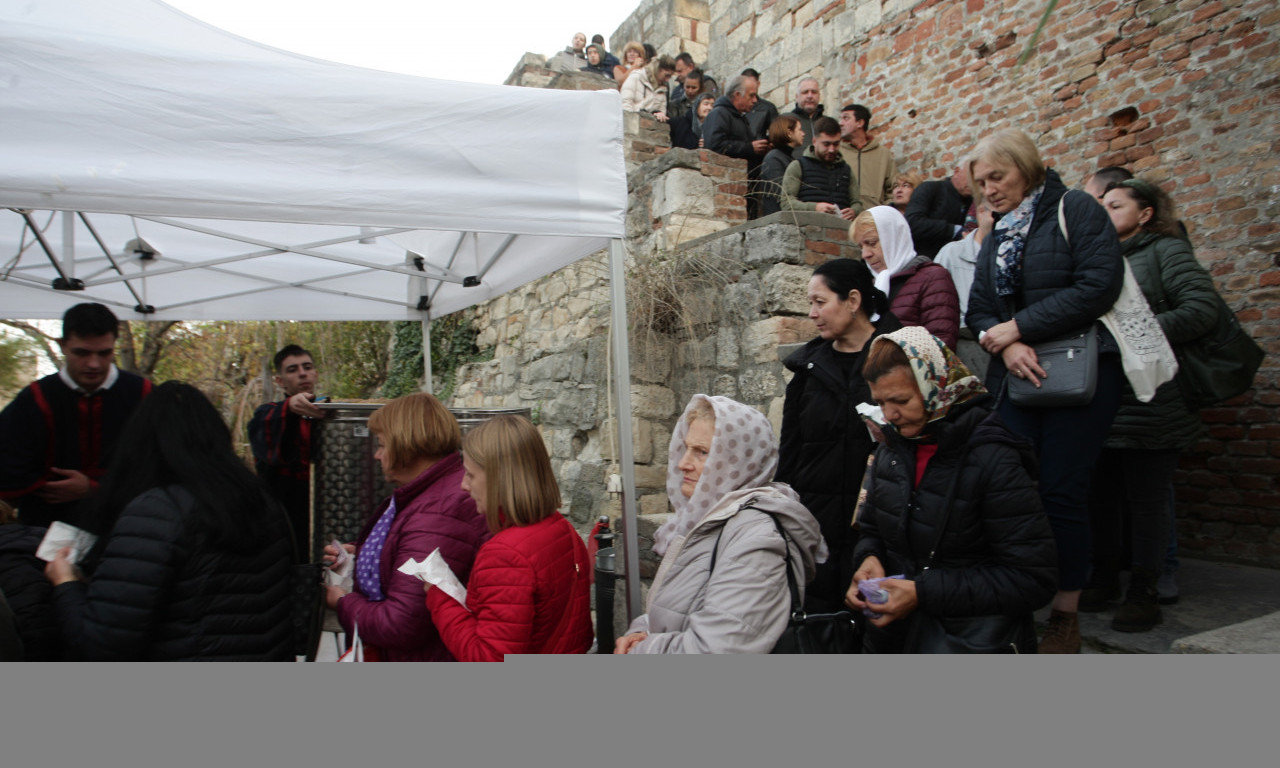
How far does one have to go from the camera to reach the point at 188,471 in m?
1.89

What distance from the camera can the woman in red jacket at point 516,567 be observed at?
6.52 feet

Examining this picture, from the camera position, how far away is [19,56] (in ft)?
6.90

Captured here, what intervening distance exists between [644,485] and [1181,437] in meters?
3.51

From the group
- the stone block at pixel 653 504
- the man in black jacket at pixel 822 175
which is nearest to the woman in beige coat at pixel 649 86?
the man in black jacket at pixel 822 175

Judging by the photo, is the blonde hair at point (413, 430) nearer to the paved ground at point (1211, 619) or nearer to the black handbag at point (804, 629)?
the black handbag at point (804, 629)

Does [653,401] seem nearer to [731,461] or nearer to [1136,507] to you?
[1136,507]

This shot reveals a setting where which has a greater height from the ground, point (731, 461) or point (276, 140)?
point (276, 140)

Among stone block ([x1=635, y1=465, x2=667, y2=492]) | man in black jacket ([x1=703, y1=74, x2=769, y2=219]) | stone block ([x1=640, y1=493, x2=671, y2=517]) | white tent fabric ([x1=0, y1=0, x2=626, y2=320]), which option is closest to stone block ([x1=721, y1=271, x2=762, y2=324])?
stone block ([x1=635, y1=465, x2=667, y2=492])

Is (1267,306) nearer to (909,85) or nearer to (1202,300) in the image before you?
(1202,300)

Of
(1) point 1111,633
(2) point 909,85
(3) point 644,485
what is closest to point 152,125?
(1) point 1111,633

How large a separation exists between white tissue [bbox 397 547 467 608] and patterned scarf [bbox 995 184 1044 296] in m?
2.03

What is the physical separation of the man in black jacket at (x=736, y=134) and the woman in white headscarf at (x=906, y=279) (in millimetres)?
3263

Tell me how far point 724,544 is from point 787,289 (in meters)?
3.18

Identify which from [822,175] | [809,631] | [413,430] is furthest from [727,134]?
[809,631]
